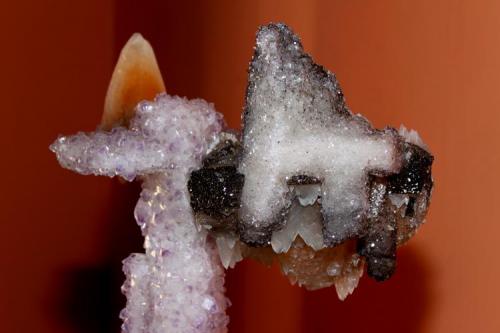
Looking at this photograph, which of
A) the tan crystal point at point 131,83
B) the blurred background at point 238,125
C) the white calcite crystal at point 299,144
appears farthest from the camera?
the tan crystal point at point 131,83

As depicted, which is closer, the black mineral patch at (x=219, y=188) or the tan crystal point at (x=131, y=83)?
the black mineral patch at (x=219, y=188)

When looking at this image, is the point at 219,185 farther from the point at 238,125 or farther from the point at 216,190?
the point at 238,125

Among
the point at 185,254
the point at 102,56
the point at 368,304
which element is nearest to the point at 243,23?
the point at 102,56

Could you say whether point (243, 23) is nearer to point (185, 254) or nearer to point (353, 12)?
point (353, 12)

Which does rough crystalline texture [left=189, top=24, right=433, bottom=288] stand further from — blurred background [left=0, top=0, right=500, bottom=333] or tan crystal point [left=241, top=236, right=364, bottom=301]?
blurred background [left=0, top=0, right=500, bottom=333]

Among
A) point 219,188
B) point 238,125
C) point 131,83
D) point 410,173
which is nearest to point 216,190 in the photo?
point 219,188

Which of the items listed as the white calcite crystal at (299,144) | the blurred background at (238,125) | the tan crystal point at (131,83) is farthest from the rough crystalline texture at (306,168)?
the tan crystal point at (131,83)

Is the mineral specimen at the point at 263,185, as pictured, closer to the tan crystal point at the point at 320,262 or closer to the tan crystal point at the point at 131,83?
the tan crystal point at the point at 320,262
